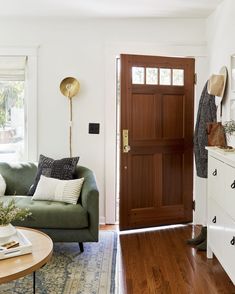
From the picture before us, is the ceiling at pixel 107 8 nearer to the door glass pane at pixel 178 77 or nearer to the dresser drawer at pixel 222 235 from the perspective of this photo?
the door glass pane at pixel 178 77

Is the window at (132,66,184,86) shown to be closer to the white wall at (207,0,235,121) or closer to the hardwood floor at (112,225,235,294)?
the white wall at (207,0,235,121)

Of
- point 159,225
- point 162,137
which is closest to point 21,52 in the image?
point 162,137

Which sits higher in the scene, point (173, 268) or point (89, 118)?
point (89, 118)

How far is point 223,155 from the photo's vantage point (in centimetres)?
296

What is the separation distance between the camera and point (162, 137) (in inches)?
174

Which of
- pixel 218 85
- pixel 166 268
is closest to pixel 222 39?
pixel 218 85

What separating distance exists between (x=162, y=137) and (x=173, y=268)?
1591 mm

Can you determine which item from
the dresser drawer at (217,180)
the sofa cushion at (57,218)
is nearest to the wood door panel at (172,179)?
the dresser drawer at (217,180)

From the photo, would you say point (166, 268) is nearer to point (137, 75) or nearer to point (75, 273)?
point (75, 273)

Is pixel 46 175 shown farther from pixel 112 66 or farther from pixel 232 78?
pixel 232 78

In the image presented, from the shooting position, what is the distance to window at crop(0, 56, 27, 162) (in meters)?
4.52

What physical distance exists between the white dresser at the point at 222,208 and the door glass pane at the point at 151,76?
50.7 inches

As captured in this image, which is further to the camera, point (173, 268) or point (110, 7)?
point (110, 7)

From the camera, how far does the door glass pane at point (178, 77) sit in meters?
4.41
